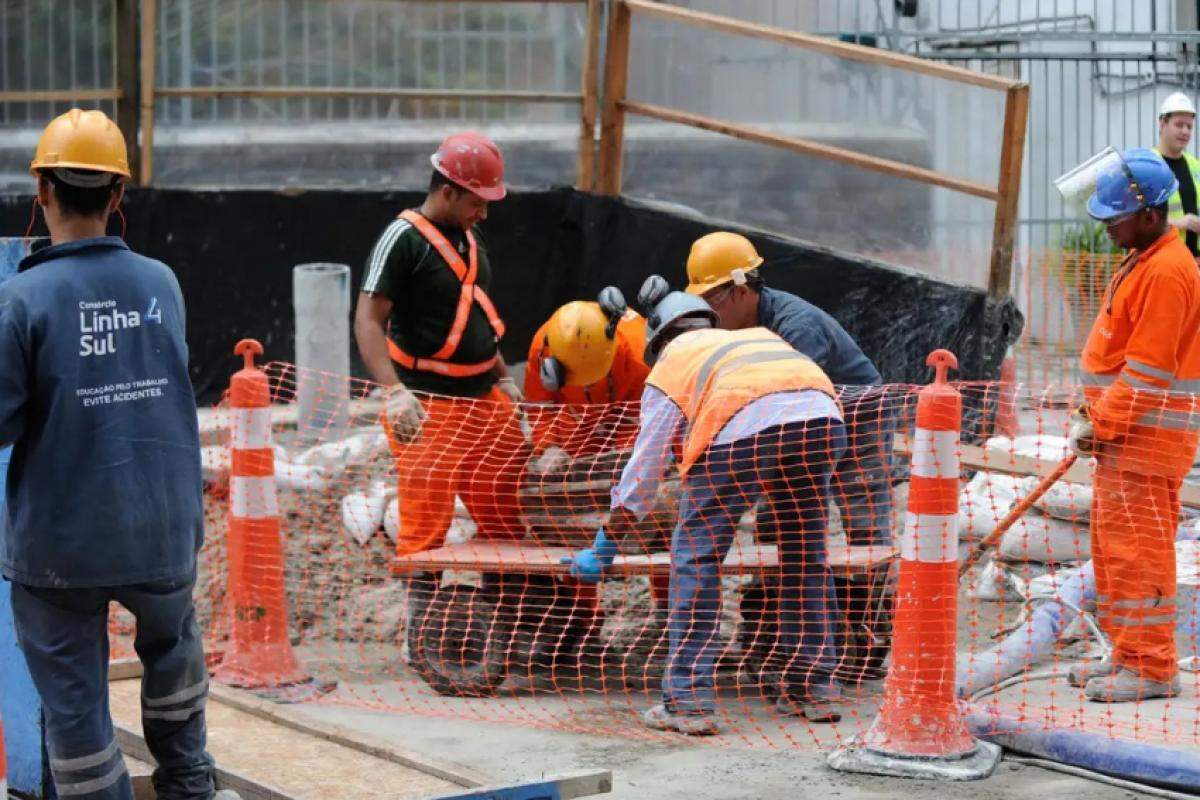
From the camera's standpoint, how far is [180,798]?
508 cm

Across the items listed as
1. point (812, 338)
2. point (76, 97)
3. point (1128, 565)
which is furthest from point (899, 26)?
point (1128, 565)

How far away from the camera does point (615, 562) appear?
677 centimetres

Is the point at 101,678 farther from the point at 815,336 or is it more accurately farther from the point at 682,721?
the point at 815,336

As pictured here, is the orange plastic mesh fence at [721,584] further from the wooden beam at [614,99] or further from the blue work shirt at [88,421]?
the wooden beam at [614,99]

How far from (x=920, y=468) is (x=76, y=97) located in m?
7.14

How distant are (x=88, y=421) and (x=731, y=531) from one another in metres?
2.52

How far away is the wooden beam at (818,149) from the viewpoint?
9.84 meters

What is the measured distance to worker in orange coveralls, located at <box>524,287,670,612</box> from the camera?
7.67 meters

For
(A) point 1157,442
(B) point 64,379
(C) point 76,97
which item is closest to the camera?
(B) point 64,379

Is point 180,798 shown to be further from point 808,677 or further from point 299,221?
point 299,221

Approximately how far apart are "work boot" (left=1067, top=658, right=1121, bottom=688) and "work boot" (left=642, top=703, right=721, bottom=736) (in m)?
1.27

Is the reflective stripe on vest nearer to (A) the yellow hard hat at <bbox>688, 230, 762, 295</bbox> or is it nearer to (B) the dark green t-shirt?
(A) the yellow hard hat at <bbox>688, 230, 762, 295</bbox>

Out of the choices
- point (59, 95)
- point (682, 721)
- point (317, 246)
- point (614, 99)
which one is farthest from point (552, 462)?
point (59, 95)

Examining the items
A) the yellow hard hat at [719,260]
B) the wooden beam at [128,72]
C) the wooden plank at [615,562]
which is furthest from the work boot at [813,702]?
the wooden beam at [128,72]
